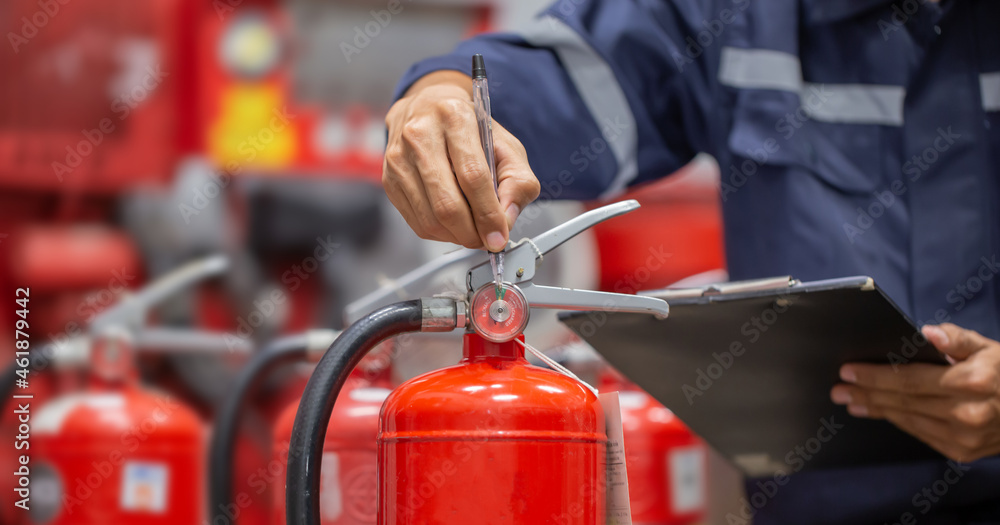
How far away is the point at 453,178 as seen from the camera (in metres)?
0.57

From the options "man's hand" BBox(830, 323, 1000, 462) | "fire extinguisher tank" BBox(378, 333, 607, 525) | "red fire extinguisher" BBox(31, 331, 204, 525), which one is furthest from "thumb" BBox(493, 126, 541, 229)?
"red fire extinguisher" BBox(31, 331, 204, 525)

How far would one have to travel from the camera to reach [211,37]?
6.29ft

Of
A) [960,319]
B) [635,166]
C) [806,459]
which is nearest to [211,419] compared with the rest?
[635,166]

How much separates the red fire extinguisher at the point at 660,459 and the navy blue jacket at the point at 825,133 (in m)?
0.52

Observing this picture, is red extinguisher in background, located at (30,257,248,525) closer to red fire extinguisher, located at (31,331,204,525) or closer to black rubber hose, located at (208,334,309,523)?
red fire extinguisher, located at (31,331,204,525)

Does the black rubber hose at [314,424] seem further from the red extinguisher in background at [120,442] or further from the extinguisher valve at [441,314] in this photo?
the red extinguisher in background at [120,442]

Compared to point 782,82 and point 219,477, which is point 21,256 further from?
point 782,82

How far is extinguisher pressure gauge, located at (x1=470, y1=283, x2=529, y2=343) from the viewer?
0.59 m

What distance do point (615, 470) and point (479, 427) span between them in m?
0.12

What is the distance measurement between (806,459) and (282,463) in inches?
19.6

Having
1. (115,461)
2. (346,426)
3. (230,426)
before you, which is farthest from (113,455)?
(346,426)

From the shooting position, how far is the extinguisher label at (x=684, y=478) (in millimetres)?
1492

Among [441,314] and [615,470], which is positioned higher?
[441,314]

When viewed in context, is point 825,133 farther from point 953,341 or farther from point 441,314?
point 441,314
